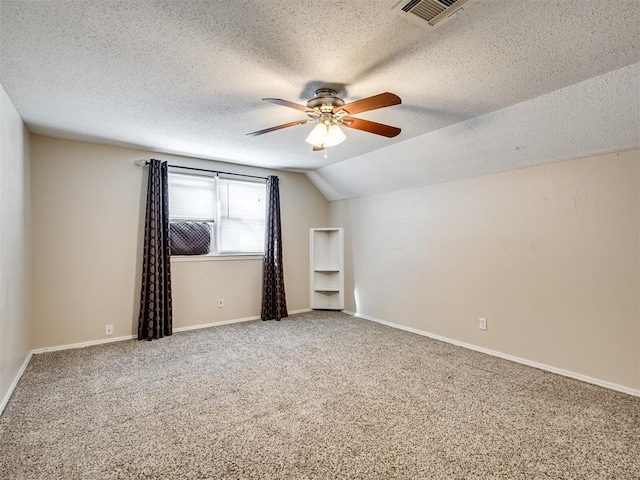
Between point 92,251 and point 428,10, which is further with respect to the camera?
point 92,251

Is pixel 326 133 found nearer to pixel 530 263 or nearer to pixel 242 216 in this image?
pixel 530 263

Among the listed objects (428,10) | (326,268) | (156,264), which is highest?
(428,10)

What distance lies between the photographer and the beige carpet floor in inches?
66.7

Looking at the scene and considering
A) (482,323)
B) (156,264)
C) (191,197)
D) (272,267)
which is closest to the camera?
(482,323)

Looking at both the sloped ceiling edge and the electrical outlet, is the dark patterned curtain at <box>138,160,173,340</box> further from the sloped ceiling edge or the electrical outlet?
the electrical outlet

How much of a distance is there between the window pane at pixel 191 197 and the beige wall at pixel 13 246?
1.42 meters

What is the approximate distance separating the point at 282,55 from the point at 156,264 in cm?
288

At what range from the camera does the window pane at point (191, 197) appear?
4262 mm

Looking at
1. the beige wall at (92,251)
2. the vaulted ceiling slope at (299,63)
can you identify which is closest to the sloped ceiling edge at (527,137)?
the vaulted ceiling slope at (299,63)

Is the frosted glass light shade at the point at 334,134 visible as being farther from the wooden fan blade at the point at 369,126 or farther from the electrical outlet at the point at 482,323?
the electrical outlet at the point at 482,323

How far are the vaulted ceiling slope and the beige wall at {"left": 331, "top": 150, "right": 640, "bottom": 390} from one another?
370mm

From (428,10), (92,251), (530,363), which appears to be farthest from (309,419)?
(92,251)

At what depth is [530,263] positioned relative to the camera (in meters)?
3.11

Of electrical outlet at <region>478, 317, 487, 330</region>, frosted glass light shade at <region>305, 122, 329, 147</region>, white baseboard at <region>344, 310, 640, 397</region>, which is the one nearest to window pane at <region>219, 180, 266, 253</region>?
white baseboard at <region>344, 310, 640, 397</region>
